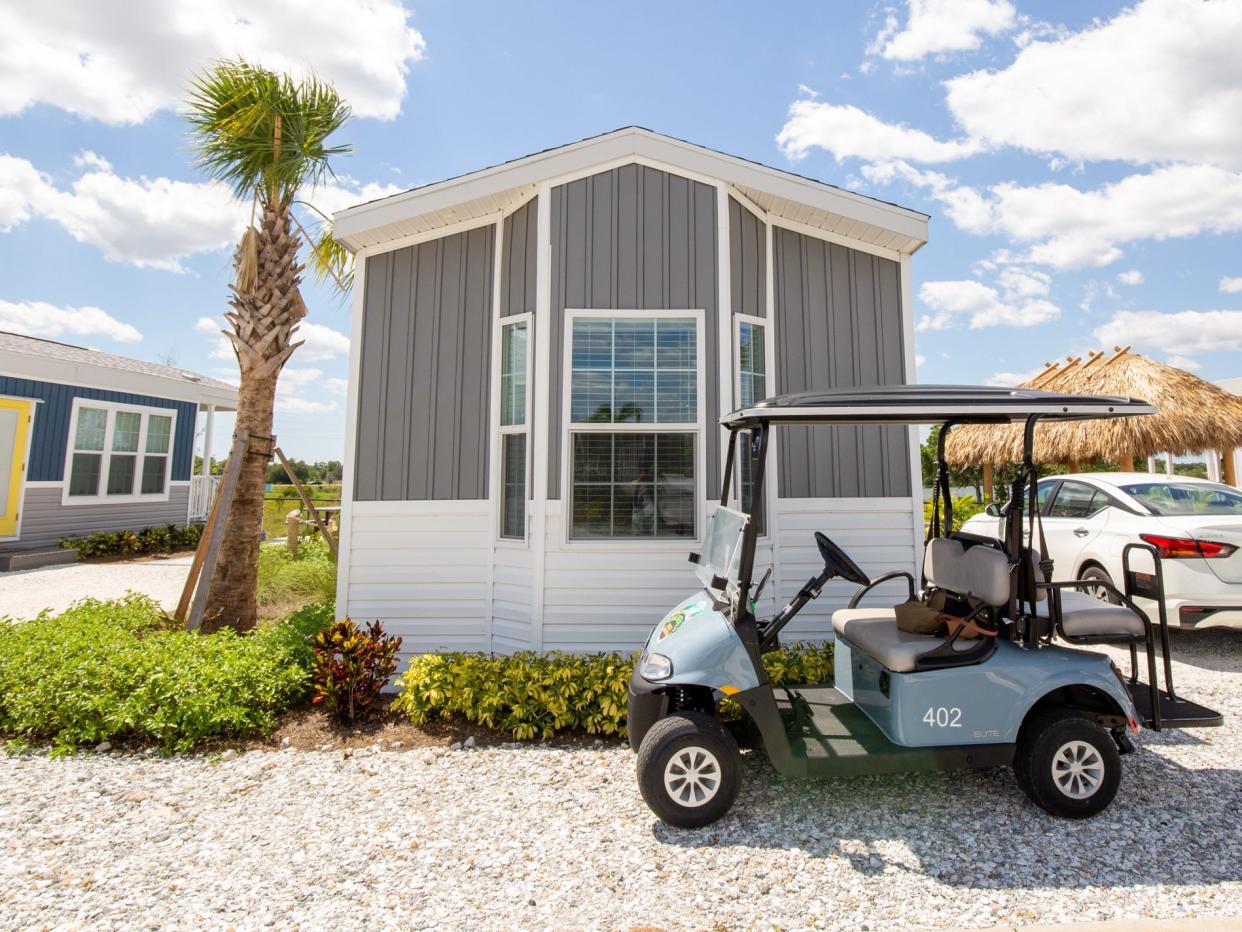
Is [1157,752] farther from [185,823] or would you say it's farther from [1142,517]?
[185,823]

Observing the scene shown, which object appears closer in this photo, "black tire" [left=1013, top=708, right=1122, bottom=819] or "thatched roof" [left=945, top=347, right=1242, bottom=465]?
"black tire" [left=1013, top=708, right=1122, bottom=819]

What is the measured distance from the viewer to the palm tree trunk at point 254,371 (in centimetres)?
636

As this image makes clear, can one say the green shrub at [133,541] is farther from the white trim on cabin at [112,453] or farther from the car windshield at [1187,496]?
the car windshield at [1187,496]

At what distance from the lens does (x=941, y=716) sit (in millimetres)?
2975

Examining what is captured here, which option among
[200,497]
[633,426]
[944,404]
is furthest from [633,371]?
[200,497]

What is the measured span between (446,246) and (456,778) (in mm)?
4255

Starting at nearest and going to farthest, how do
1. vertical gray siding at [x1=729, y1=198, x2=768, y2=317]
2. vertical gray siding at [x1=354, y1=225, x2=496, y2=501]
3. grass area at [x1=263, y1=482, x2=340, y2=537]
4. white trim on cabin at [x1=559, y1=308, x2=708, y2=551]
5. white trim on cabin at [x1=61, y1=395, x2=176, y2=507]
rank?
white trim on cabin at [x1=559, y1=308, x2=708, y2=551] < vertical gray siding at [x1=729, y1=198, x2=768, y2=317] < vertical gray siding at [x1=354, y1=225, x2=496, y2=501] < white trim on cabin at [x1=61, y1=395, x2=176, y2=507] < grass area at [x1=263, y1=482, x2=340, y2=537]

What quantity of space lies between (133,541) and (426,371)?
982 centimetres

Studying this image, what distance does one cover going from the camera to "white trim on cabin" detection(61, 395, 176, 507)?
38.1ft

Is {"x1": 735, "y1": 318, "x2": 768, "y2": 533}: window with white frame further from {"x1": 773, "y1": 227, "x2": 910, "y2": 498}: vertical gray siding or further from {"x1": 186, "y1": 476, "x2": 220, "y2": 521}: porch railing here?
{"x1": 186, "y1": 476, "x2": 220, "y2": 521}: porch railing

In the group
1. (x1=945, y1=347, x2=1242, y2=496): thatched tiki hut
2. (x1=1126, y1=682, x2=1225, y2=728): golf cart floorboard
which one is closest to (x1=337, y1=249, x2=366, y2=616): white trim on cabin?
(x1=1126, y1=682, x2=1225, y2=728): golf cart floorboard

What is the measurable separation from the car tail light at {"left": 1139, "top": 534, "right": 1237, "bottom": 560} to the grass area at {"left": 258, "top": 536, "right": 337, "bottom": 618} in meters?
8.31

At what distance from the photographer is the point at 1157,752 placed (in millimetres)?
3793

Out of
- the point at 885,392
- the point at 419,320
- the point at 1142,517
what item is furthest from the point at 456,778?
the point at 1142,517
